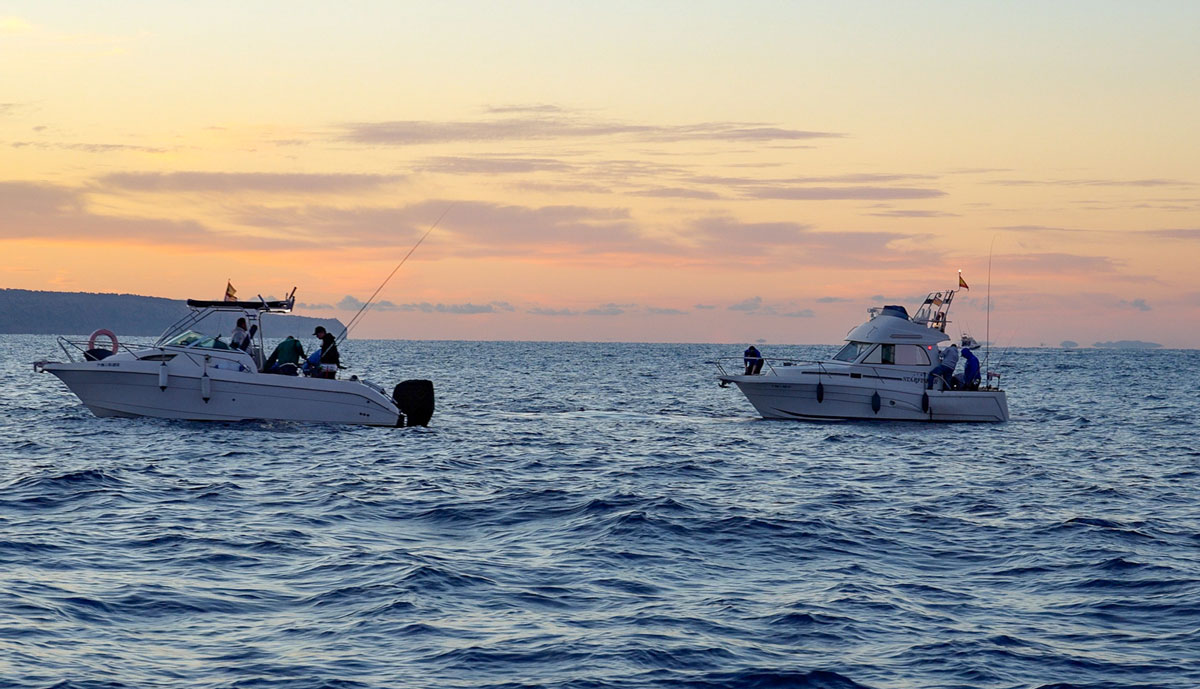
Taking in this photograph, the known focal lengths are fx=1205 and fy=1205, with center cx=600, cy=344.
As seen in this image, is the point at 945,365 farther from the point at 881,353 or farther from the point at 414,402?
the point at 414,402

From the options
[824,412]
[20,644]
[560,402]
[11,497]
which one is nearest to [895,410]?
[824,412]

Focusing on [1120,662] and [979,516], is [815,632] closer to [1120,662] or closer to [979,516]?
[1120,662]

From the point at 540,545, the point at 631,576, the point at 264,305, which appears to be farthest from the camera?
the point at 264,305

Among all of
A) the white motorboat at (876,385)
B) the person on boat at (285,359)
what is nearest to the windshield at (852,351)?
the white motorboat at (876,385)

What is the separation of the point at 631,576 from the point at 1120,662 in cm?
505

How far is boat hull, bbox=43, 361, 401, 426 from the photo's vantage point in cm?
2794

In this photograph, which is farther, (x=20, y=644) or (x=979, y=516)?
(x=979, y=516)

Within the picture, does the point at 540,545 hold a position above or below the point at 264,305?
below

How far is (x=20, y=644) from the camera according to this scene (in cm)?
977

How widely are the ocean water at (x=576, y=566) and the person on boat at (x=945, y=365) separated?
327 inches

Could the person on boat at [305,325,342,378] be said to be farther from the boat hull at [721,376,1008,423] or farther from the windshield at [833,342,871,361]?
the windshield at [833,342,871,361]

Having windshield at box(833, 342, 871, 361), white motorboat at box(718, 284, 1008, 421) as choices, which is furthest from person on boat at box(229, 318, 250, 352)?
windshield at box(833, 342, 871, 361)

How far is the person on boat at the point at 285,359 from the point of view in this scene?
2867cm

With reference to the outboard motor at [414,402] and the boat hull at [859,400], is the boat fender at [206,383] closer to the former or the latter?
the outboard motor at [414,402]
